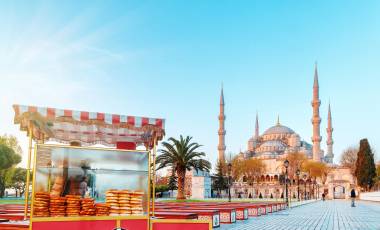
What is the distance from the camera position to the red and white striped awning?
716 cm

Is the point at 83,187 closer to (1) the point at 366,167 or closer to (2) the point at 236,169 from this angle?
(1) the point at 366,167

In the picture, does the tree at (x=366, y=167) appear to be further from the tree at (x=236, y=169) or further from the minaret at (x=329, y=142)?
the minaret at (x=329, y=142)

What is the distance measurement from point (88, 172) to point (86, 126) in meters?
0.85

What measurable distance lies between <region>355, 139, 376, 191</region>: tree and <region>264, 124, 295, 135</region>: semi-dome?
69051 millimetres

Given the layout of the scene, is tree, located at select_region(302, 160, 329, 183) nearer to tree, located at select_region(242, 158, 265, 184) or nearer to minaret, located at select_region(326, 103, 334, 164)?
tree, located at select_region(242, 158, 265, 184)

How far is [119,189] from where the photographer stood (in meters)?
7.97

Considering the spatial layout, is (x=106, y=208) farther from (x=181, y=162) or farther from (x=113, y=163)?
(x=181, y=162)

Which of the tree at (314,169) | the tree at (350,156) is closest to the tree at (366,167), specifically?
the tree at (350,156)

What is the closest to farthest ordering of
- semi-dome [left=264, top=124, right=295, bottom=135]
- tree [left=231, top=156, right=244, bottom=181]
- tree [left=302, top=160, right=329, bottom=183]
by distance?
tree [left=302, top=160, right=329, bottom=183], tree [left=231, top=156, right=244, bottom=181], semi-dome [left=264, top=124, right=295, bottom=135]

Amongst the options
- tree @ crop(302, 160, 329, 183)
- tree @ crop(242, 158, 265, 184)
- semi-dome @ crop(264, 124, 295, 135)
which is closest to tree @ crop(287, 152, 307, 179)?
tree @ crop(302, 160, 329, 183)

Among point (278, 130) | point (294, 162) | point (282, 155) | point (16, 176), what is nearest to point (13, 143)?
point (16, 176)

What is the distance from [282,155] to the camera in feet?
401

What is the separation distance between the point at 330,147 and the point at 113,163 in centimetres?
11286

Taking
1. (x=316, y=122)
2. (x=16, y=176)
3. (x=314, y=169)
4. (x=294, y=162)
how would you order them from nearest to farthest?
1. (x=16, y=176)
2. (x=314, y=169)
3. (x=294, y=162)
4. (x=316, y=122)
